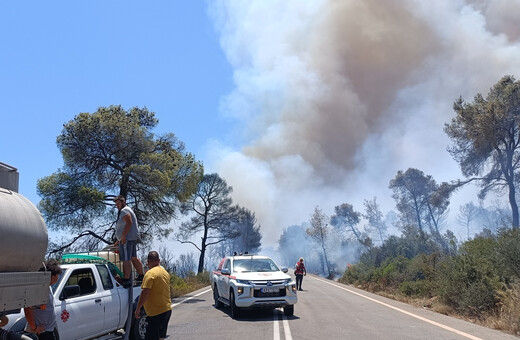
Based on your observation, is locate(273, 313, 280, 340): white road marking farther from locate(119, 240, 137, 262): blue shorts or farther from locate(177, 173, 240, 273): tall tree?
locate(177, 173, 240, 273): tall tree

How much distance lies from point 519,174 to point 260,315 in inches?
1143

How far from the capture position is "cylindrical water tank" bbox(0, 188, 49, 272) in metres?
3.64

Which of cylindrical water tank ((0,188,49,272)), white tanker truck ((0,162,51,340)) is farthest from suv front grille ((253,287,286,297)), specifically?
cylindrical water tank ((0,188,49,272))

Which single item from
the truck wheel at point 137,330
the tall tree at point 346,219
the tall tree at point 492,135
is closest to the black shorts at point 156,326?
the truck wheel at point 137,330

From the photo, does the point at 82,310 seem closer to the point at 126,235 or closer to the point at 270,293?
the point at 126,235

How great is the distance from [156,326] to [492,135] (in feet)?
99.9

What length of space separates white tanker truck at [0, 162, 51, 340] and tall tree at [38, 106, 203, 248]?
16307 mm

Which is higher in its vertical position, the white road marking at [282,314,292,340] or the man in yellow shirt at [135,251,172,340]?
the man in yellow shirt at [135,251,172,340]

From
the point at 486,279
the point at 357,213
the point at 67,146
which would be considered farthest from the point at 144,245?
the point at 357,213

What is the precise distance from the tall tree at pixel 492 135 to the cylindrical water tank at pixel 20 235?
31.5 m

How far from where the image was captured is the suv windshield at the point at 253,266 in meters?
12.8

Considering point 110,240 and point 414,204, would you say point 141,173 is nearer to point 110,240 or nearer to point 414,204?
point 110,240

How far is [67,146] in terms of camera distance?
2038cm

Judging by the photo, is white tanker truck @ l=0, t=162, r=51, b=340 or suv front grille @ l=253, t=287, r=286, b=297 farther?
suv front grille @ l=253, t=287, r=286, b=297
